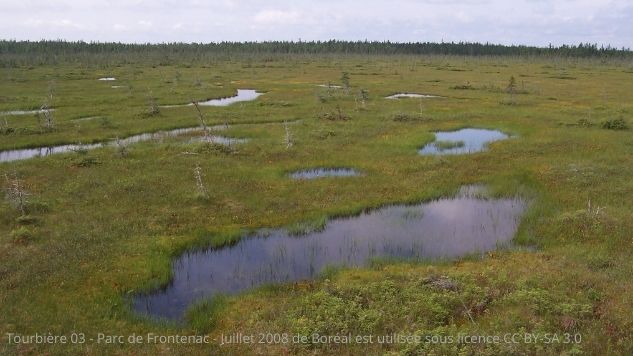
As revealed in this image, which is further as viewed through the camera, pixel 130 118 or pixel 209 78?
pixel 209 78

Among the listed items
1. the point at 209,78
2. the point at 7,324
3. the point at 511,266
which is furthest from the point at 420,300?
the point at 209,78

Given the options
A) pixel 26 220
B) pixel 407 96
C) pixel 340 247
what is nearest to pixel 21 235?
pixel 26 220

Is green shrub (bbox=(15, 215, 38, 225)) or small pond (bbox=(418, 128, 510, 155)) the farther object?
small pond (bbox=(418, 128, 510, 155))

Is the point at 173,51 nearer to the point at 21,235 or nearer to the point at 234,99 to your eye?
the point at 234,99

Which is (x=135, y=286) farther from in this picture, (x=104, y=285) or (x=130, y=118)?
(x=130, y=118)

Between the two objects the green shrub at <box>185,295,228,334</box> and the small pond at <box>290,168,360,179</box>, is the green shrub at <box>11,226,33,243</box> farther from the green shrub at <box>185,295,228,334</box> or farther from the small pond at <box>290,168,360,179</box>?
the small pond at <box>290,168,360,179</box>

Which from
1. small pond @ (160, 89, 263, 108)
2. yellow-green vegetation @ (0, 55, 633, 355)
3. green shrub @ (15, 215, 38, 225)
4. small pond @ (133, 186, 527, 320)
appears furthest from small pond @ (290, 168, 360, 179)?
small pond @ (160, 89, 263, 108)
